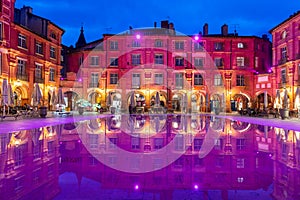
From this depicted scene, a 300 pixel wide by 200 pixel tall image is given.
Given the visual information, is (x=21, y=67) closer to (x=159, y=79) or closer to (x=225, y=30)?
(x=159, y=79)

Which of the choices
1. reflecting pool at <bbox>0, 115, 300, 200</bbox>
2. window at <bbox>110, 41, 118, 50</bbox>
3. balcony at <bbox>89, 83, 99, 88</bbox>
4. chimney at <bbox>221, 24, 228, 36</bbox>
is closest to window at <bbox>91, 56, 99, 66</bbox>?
window at <bbox>110, 41, 118, 50</bbox>

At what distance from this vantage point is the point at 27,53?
3278 centimetres

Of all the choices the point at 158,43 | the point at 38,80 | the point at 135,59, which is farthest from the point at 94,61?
the point at 38,80

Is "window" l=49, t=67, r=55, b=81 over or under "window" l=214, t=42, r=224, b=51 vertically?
under

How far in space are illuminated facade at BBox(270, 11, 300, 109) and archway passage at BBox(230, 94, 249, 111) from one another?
27.6 ft

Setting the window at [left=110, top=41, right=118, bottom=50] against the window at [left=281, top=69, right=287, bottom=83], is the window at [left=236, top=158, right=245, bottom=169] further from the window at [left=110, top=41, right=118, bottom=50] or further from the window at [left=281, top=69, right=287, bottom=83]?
the window at [left=110, top=41, right=118, bottom=50]

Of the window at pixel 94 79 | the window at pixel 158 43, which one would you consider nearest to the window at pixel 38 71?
the window at pixel 94 79

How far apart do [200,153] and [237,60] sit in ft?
125

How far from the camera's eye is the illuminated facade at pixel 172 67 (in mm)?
43656

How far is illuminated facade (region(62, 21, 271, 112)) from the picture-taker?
43.7 m

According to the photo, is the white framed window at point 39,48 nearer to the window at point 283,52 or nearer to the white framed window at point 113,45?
the white framed window at point 113,45

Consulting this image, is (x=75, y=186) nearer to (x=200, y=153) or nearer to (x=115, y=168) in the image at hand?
(x=115, y=168)

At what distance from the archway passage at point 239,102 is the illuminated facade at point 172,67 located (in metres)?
1.05

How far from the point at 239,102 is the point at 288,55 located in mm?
14552
